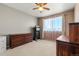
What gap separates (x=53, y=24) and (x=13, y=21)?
3.57m

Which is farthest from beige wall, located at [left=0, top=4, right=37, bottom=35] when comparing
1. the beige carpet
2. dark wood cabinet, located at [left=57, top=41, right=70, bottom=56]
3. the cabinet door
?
the cabinet door

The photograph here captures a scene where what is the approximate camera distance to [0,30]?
179 inches

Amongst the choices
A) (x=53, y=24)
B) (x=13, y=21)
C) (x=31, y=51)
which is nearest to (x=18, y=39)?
(x=13, y=21)

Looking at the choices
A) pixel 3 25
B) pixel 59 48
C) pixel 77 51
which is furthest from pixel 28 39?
pixel 77 51

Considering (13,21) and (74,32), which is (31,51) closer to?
(13,21)

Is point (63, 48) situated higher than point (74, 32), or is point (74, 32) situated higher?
point (74, 32)

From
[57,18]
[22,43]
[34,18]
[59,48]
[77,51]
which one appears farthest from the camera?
[34,18]

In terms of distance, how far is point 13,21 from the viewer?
551 centimetres

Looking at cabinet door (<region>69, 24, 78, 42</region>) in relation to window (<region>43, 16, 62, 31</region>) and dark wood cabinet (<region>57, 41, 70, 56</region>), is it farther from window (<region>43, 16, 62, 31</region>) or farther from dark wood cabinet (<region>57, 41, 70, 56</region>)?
window (<region>43, 16, 62, 31</region>)

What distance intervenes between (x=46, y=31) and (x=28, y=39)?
7.27ft

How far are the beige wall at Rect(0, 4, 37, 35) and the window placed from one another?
158 centimetres

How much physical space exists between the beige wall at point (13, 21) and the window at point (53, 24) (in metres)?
1.58

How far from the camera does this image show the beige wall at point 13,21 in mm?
4729

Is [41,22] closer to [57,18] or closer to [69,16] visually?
[57,18]
